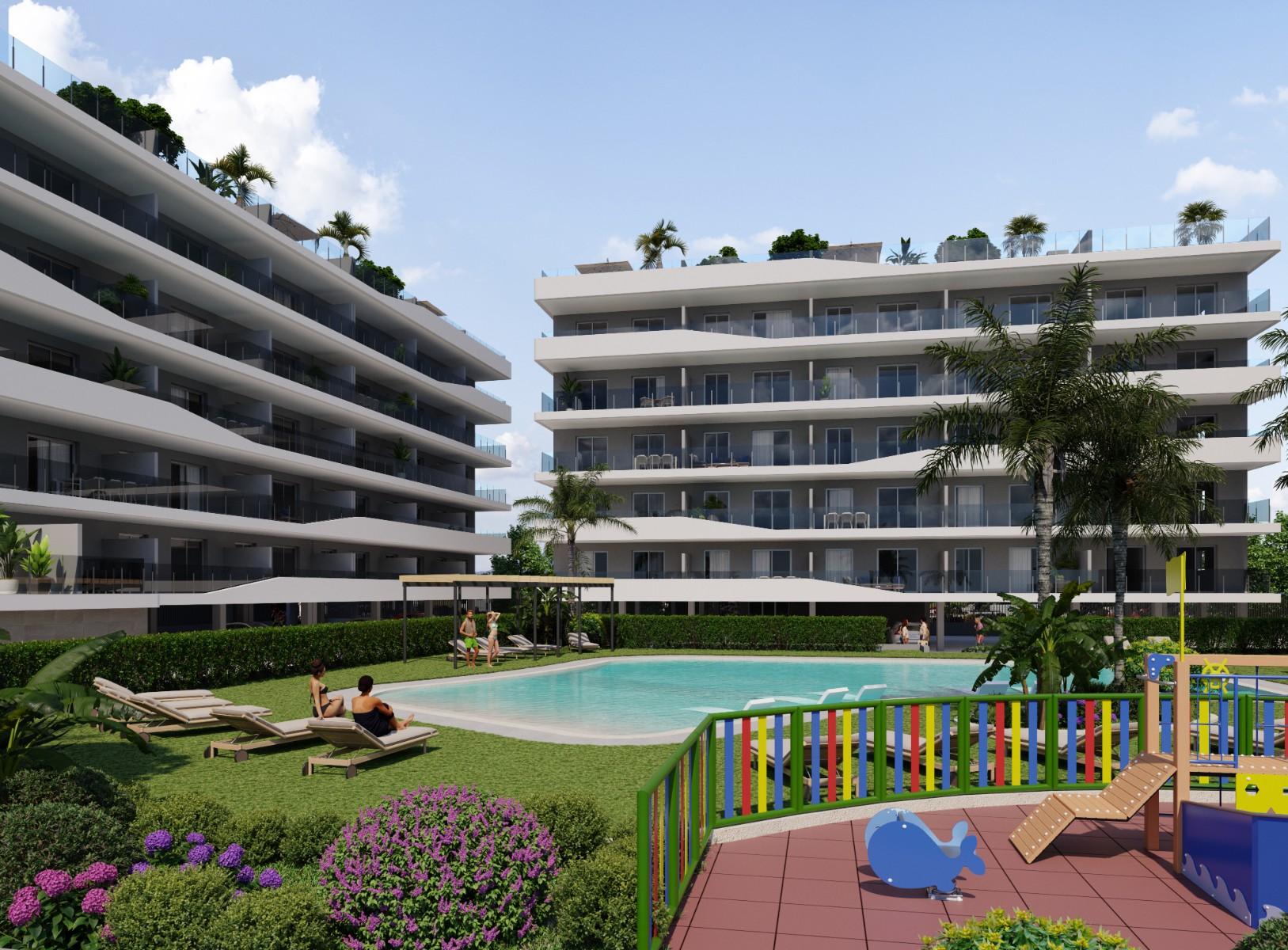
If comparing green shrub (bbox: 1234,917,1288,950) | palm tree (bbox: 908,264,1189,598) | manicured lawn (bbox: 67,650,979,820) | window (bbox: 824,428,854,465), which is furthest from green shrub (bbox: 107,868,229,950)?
window (bbox: 824,428,854,465)

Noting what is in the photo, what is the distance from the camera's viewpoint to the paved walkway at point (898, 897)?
7066mm

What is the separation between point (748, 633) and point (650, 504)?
443 inches

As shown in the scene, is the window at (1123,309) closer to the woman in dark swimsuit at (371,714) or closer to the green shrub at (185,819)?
the woman in dark swimsuit at (371,714)

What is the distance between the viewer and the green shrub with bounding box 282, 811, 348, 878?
9352 millimetres

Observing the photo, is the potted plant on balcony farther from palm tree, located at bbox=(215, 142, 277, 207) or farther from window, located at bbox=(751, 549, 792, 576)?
window, located at bbox=(751, 549, 792, 576)

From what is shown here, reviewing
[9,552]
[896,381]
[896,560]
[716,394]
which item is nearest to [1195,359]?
[896,381]

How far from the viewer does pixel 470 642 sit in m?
32.1

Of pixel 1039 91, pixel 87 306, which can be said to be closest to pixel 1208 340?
pixel 1039 91

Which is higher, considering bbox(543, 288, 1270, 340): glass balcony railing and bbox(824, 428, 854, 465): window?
bbox(543, 288, 1270, 340): glass balcony railing

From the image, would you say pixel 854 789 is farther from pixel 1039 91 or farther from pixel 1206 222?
pixel 1206 222

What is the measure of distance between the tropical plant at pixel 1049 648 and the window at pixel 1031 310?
3113 centimetres

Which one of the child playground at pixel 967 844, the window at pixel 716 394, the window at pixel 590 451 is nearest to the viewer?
the child playground at pixel 967 844

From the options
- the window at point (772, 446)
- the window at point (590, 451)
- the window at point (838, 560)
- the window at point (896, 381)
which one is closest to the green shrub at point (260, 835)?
the window at point (838, 560)

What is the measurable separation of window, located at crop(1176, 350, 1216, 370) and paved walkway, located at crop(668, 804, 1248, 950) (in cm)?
4152
